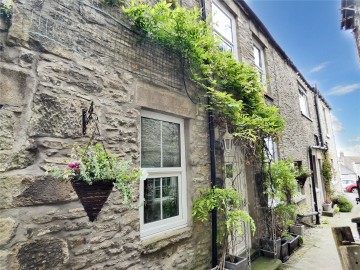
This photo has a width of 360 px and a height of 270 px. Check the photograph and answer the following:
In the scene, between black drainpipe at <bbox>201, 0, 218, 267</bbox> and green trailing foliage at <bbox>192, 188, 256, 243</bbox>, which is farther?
black drainpipe at <bbox>201, 0, 218, 267</bbox>

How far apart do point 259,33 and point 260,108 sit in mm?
4235

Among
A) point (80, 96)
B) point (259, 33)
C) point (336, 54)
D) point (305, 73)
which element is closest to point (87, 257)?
point (80, 96)

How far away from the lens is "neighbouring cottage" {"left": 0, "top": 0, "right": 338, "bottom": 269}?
185 cm

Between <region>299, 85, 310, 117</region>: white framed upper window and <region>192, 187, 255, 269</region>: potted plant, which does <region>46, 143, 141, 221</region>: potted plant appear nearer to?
<region>192, 187, 255, 269</region>: potted plant

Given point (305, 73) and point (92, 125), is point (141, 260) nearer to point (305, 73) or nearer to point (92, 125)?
point (92, 125)

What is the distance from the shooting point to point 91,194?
5.63ft

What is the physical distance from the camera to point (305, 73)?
11641 mm

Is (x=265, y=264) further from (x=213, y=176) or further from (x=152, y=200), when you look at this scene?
(x=152, y=200)

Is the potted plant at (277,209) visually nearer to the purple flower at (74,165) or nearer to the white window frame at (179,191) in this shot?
the white window frame at (179,191)

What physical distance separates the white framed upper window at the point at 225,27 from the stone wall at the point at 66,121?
3.14m

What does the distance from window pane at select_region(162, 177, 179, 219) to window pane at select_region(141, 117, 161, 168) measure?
1.16ft

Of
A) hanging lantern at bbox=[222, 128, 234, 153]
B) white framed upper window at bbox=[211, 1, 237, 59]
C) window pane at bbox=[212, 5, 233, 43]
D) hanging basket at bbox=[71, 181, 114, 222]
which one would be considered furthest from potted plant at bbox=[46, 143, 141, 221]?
window pane at bbox=[212, 5, 233, 43]

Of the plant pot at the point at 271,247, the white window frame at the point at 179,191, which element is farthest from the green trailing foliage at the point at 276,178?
the white window frame at the point at 179,191

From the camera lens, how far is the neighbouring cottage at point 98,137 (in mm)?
1854
